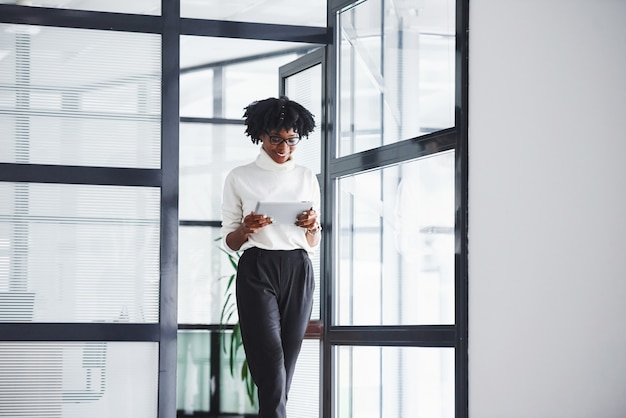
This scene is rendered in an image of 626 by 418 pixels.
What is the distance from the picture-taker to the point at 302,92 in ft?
15.2

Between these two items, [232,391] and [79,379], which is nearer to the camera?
[79,379]

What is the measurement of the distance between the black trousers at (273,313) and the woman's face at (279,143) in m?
0.38

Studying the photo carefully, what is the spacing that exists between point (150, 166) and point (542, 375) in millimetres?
1978

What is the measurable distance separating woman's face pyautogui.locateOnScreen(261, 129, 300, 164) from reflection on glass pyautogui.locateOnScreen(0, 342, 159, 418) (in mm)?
1182

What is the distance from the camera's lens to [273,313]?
327 cm

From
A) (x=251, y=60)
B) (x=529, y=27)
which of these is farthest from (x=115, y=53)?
(x=529, y=27)

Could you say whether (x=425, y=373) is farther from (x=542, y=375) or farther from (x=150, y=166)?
(x=150, y=166)

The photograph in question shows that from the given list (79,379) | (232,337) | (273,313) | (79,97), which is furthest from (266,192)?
(232,337)

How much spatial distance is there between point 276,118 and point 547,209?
1.10m

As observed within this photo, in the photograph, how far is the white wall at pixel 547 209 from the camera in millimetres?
3262

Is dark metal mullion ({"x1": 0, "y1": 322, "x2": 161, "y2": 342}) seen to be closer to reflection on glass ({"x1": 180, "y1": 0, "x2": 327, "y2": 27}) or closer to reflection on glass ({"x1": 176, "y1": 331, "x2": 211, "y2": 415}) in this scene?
reflection on glass ({"x1": 176, "y1": 331, "x2": 211, "y2": 415})

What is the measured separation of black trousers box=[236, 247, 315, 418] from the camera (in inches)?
128

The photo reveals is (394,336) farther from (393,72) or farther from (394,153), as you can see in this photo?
(393,72)

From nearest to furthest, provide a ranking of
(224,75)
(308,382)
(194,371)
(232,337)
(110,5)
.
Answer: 1. (110,5)
2. (308,382)
3. (232,337)
4. (194,371)
5. (224,75)
